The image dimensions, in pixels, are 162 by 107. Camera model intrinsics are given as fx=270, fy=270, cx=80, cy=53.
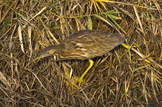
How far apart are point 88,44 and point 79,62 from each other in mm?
359

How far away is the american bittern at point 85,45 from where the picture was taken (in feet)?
11.0

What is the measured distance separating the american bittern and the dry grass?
160mm

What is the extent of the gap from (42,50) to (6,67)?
498mm

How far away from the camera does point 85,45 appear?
3.37m

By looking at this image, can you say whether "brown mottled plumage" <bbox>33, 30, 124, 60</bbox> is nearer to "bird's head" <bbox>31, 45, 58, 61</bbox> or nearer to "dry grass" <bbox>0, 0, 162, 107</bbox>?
"bird's head" <bbox>31, 45, 58, 61</bbox>

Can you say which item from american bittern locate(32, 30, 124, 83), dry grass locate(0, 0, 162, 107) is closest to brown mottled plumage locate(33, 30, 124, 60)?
american bittern locate(32, 30, 124, 83)

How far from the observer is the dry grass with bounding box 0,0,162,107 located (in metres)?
3.37

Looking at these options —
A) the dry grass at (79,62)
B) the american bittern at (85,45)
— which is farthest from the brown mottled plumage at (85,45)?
the dry grass at (79,62)

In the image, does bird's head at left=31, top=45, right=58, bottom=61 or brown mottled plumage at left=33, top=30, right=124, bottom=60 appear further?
brown mottled plumage at left=33, top=30, right=124, bottom=60

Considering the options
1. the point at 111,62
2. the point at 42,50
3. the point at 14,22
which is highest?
the point at 14,22

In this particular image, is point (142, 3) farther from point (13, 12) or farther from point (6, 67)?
point (6, 67)

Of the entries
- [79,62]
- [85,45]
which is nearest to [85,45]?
[85,45]

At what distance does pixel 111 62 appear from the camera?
3.57 m

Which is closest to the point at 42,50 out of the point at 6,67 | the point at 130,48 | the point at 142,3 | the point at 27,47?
the point at 27,47
